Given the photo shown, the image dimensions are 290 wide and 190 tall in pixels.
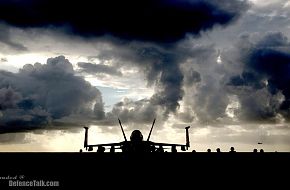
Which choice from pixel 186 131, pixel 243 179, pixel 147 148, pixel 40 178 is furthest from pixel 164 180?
pixel 186 131

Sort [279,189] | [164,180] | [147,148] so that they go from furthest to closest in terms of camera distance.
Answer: [147,148], [164,180], [279,189]

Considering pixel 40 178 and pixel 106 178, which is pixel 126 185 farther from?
pixel 40 178

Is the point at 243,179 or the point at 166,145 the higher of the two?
the point at 166,145

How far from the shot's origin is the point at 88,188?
15.3 metres

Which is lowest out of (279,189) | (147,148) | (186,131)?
(279,189)

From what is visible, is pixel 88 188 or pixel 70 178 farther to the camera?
pixel 70 178

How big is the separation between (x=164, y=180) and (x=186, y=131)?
5614 centimetres

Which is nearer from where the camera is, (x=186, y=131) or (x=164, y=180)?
(x=164, y=180)

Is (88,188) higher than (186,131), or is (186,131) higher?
(186,131)

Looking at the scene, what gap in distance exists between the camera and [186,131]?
7350 cm

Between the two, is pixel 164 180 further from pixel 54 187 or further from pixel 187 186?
pixel 54 187

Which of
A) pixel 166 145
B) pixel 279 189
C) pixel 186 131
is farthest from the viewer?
pixel 186 131

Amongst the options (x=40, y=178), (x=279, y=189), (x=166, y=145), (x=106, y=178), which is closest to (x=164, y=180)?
(x=106, y=178)

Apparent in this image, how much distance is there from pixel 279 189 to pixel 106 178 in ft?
32.1
